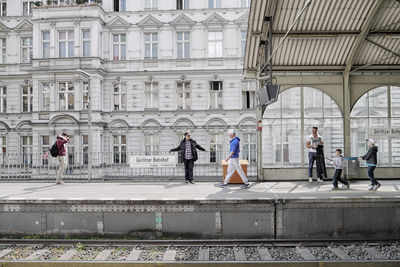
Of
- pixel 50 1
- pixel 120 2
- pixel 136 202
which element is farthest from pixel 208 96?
pixel 136 202

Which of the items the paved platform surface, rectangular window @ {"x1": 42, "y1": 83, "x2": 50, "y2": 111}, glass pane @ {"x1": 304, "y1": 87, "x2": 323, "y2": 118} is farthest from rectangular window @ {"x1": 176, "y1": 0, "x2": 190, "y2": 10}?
the paved platform surface

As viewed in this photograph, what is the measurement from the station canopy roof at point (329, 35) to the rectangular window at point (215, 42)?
14.2 metres

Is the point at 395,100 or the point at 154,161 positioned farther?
the point at 154,161

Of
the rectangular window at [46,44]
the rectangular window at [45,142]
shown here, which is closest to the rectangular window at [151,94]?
the rectangular window at [45,142]

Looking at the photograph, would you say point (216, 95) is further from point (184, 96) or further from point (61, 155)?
point (61, 155)

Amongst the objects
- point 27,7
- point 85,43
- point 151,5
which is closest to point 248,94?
point 151,5

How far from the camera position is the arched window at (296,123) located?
12.3 meters

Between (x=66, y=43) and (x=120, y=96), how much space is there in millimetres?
5883

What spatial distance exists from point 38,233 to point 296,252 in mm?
6728

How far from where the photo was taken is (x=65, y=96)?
25703 millimetres

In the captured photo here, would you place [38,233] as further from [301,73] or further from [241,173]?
[301,73]

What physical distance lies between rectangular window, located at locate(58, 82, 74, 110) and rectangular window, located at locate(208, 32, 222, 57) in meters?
11.4

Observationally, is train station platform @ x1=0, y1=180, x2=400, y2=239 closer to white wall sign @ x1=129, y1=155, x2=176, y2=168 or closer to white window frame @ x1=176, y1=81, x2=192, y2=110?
white wall sign @ x1=129, y1=155, x2=176, y2=168

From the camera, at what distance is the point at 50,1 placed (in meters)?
26.7
